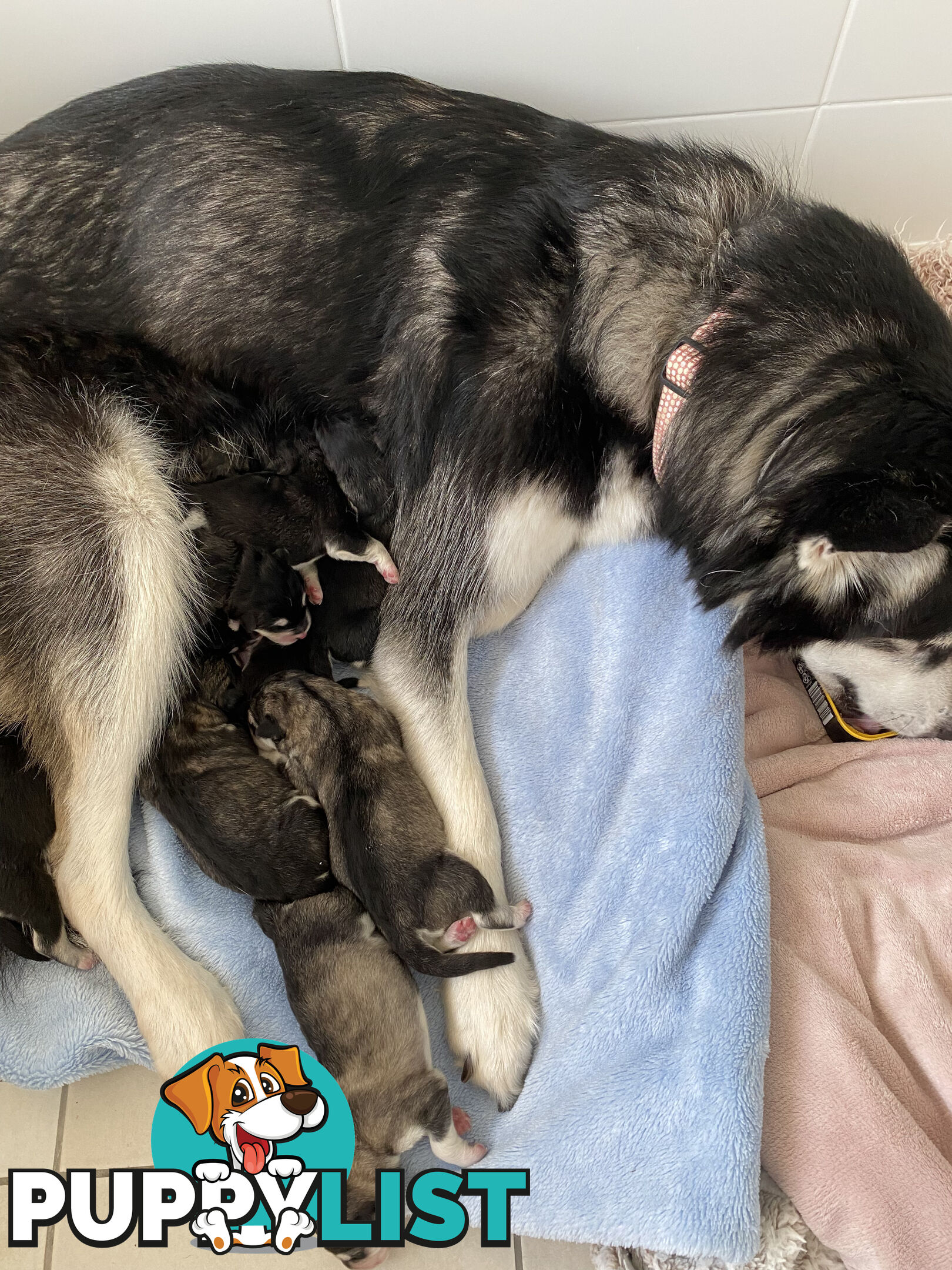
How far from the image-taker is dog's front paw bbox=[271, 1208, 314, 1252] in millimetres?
1414

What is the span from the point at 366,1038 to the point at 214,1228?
17.7 inches

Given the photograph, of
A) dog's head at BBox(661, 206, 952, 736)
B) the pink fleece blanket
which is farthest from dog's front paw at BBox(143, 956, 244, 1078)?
dog's head at BBox(661, 206, 952, 736)

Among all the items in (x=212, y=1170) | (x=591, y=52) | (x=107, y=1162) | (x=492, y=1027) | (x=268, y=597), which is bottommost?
(x=107, y=1162)

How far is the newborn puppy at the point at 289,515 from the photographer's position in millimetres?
1659

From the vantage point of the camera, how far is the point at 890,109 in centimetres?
206

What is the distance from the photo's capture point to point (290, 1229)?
4.66 feet

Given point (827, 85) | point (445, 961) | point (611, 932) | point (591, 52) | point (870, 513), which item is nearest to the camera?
point (870, 513)

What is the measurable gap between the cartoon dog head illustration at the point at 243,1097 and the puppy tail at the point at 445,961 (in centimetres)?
26

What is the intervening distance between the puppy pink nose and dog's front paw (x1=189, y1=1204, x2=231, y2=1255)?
191 mm

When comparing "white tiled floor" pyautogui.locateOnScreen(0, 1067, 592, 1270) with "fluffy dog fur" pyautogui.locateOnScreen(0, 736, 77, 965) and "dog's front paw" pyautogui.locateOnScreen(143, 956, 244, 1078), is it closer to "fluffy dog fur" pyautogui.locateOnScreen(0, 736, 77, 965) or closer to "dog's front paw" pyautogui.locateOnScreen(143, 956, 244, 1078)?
"dog's front paw" pyautogui.locateOnScreen(143, 956, 244, 1078)

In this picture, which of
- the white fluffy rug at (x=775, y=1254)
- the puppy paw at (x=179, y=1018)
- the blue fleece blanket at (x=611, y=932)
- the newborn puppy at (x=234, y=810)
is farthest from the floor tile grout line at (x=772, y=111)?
the white fluffy rug at (x=775, y=1254)

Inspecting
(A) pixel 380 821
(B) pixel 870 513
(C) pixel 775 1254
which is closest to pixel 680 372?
(B) pixel 870 513

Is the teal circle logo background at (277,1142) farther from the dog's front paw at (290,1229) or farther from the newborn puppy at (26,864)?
the newborn puppy at (26,864)

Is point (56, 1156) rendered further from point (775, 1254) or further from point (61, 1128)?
point (775, 1254)
